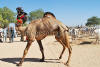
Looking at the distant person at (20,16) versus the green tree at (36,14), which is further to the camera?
the green tree at (36,14)

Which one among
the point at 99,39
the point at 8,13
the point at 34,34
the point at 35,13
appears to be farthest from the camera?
the point at 35,13

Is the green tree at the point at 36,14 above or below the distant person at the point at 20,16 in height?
above

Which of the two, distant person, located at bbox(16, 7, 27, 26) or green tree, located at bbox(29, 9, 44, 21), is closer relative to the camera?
distant person, located at bbox(16, 7, 27, 26)

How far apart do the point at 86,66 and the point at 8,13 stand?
57.8 m

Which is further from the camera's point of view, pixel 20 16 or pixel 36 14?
pixel 36 14

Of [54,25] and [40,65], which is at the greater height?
[54,25]

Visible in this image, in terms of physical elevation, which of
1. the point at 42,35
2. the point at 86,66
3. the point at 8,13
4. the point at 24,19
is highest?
the point at 8,13

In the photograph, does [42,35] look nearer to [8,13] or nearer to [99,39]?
[99,39]

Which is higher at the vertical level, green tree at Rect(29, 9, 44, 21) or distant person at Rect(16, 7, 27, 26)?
green tree at Rect(29, 9, 44, 21)

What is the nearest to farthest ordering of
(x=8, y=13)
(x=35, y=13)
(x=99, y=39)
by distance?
(x=99, y=39), (x=8, y=13), (x=35, y=13)

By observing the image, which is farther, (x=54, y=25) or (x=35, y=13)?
(x=35, y=13)

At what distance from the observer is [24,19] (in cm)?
728

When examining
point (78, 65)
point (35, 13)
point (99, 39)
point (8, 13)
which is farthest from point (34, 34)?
point (35, 13)

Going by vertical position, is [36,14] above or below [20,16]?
above
